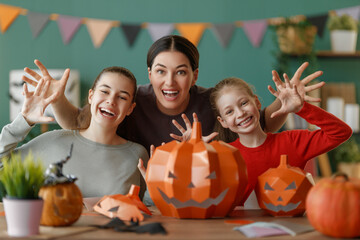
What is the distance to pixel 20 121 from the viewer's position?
1.26m

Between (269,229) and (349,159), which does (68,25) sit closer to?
(349,159)

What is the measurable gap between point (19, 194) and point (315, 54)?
10.6 ft

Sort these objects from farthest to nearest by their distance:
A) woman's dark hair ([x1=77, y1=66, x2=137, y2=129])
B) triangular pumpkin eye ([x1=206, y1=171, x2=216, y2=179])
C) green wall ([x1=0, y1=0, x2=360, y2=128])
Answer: green wall ([x1=0, y1=0, x2=360, y2=128]) → woman's dark hair ([x1=77, y1=66, x2=137, y2=129]) → triangular pumpkin eye ([x1=206, y1=171, x2=216, y2=179])

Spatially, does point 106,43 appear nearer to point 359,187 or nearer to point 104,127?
point 104,127

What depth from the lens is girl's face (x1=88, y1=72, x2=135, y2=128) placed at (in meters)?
1.42

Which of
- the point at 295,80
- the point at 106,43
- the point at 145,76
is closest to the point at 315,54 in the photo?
the point at 145,76

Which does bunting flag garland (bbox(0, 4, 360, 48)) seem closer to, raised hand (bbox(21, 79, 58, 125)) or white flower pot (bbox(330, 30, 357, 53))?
white flower pot (bbox(330, 30, 357, 53))

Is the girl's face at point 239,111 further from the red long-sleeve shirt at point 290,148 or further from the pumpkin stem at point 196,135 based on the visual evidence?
the pumpkin stem at point 196,135

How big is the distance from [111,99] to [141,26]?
253 cm

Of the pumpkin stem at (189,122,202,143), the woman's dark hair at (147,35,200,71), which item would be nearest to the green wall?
the woman's dark hair at (147,35,200,71)

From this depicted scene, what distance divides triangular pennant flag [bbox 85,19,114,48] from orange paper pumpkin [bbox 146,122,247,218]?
116 inches

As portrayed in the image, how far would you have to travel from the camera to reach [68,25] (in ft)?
12.3

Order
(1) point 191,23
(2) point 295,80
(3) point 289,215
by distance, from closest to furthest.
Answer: (3) point 289,215, (2) point 295,80, (1) point 191,23

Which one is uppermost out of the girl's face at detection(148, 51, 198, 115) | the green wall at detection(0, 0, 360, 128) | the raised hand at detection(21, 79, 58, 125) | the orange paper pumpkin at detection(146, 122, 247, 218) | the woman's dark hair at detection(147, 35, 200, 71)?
the green wall at detection(0, 0, 360, 128)
